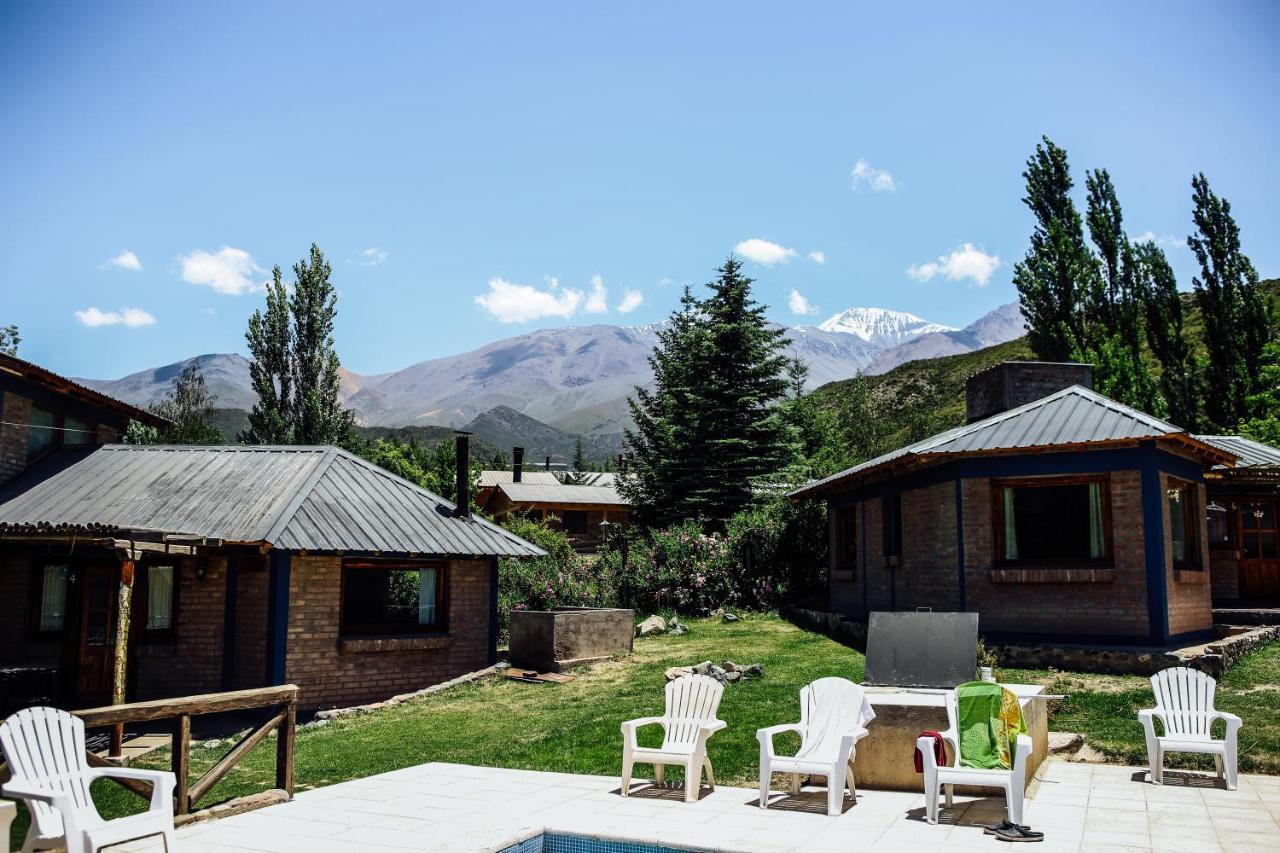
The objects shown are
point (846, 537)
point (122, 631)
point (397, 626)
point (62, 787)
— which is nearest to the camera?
point (62, 787)

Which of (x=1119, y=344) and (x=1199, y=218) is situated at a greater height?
(x=1199, y=218)

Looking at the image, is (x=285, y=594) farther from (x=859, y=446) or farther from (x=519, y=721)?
(x=859, y=446)

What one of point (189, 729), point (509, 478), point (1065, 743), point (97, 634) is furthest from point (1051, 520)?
point (509, 478)

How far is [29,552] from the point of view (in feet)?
51.2

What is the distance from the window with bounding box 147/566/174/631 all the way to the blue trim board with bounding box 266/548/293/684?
6.23 ft

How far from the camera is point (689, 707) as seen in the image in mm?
8195

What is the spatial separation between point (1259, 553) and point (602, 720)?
619 inches

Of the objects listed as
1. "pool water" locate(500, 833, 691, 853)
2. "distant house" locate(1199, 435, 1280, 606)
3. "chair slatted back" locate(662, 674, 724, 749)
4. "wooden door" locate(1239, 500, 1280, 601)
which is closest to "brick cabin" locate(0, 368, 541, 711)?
"chair slatted back" locate(662, 674, 724, 749)

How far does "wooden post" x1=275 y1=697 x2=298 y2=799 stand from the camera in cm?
801

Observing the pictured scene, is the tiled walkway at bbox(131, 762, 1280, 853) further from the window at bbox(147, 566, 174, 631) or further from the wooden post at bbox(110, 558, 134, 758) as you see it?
the window at bbox(147, 566, 174, 631)

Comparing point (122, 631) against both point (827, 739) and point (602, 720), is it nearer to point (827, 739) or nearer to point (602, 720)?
point (602, 720)

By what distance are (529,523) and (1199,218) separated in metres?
21.3

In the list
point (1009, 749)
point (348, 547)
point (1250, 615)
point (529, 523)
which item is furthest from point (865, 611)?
point (529, 523)

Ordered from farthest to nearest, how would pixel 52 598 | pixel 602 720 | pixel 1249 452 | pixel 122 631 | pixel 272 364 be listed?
pixel 272 364 < pixel 1249 452 < pixel 52 598 < pixel 602 720 < pixel 122 631
